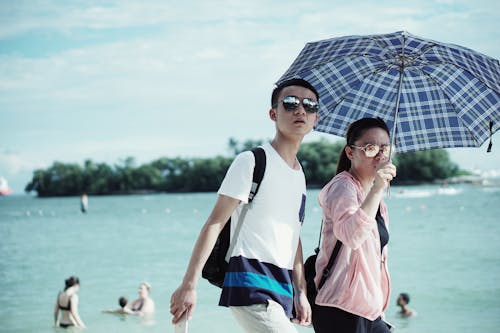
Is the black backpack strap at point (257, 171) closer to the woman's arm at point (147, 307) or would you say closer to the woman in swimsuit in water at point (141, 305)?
the woman in swimsuit in water at point (141, 305)

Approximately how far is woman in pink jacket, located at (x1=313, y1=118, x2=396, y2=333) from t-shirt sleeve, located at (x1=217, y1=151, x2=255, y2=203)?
17.9 inches

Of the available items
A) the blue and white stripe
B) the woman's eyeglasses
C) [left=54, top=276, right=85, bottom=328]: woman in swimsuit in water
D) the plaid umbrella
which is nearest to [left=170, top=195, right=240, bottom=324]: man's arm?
the blue and white stripe

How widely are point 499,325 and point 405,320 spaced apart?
1.83m

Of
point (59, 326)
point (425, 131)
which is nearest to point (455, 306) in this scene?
point (59, 326)

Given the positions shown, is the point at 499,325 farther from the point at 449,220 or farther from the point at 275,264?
the point at 449,220

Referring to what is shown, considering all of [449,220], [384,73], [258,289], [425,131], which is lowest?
[449,220]

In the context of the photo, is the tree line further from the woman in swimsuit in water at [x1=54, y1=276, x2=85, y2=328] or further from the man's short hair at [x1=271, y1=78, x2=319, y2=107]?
the man's short hair at [x1=271, y1=78, x2=319, y2=107]

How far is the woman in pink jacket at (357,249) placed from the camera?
10.0 ft

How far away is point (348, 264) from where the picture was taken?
10.4 ft

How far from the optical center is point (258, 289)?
2.87 m

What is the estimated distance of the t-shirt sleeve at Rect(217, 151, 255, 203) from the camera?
2859 millimetres

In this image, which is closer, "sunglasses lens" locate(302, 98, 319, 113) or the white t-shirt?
the white t-shirt

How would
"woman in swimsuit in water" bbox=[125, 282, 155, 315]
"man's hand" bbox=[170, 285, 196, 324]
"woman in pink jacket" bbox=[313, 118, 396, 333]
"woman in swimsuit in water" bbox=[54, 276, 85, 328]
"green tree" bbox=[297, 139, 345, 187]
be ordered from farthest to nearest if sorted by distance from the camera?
1. "green tree" bbox=[297, 139, 345, 187]
2. "woman in swimsuit in water" bbox=[125, 282, 155, 315]
3. "woman in swimsuit in water" bbox=[54, 276, 85, 328]
4. "woman in pink jacket" bbox=[313, 118, 396, 333]
5. "man's hand" bbox=[170, 285, 196, 324]

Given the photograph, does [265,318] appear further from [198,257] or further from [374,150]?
[374,150]
